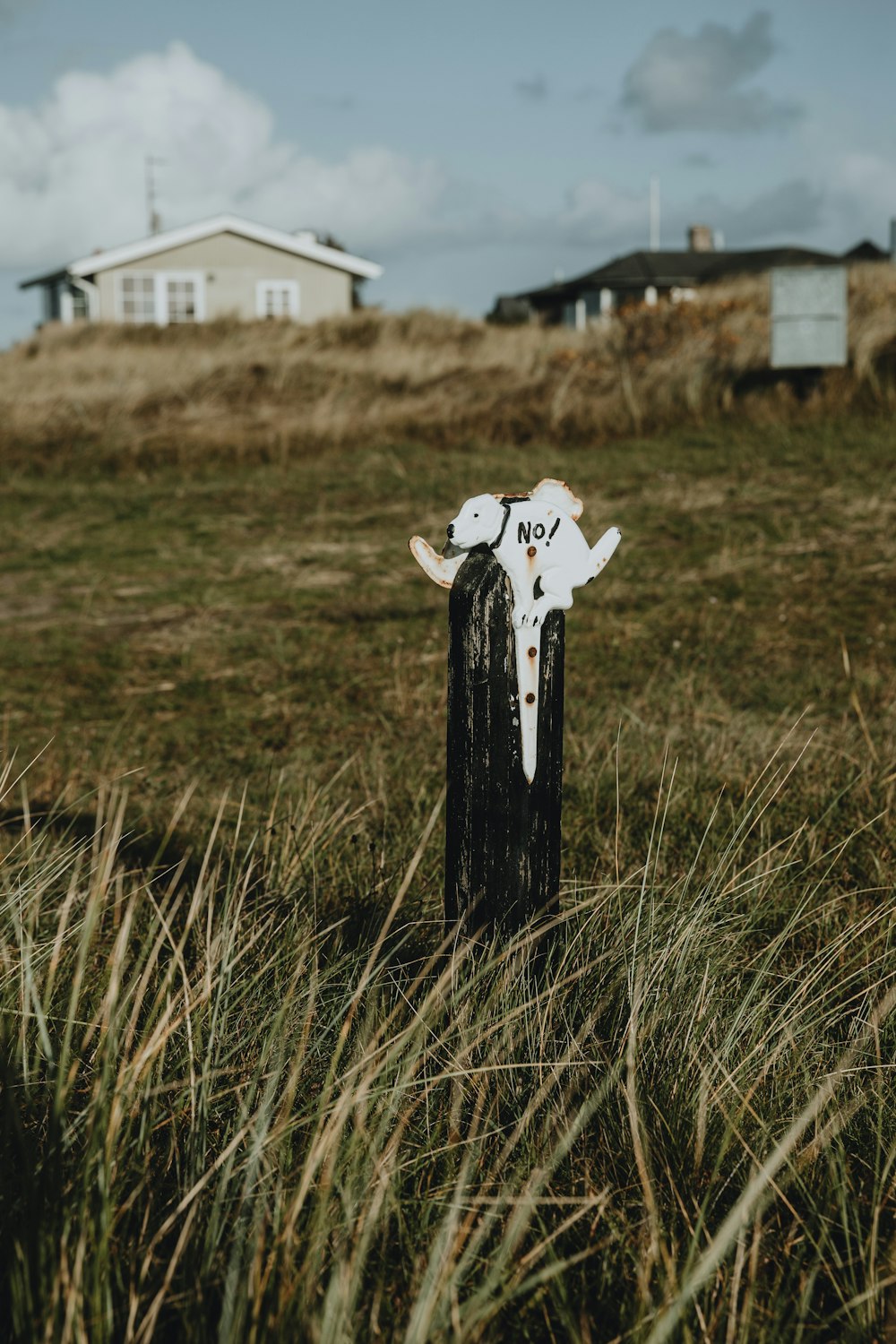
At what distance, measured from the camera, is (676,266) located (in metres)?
45.2

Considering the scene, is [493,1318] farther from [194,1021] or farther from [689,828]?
[689,828]

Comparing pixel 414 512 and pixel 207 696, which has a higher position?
pixel 414 512

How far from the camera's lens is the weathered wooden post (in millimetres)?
2115

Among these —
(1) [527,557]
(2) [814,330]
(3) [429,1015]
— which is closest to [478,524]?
(1) [527,557]

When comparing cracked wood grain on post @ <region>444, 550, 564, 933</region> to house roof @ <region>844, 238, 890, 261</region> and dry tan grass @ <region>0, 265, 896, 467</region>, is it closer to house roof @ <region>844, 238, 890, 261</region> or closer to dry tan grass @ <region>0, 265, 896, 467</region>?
dry tan grass @ <region>0, 265, 896, 467</region>

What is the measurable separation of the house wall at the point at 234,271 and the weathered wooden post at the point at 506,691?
3149 cm

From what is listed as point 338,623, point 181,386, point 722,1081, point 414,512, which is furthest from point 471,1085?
point 181,386

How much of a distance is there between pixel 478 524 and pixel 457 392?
36.6 ft

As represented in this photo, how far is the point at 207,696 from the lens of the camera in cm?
556

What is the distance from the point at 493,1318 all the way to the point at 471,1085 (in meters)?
0.43

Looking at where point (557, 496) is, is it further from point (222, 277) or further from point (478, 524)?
point (222, 277)

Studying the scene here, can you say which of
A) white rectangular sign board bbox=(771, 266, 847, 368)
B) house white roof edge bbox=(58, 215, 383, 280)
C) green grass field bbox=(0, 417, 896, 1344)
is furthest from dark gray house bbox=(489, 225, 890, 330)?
green grass field bbox=(0, 417, 896, 1344)

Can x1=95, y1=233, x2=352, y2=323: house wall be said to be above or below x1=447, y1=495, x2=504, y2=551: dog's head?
above

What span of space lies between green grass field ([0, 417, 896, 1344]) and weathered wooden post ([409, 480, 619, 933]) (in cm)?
14
